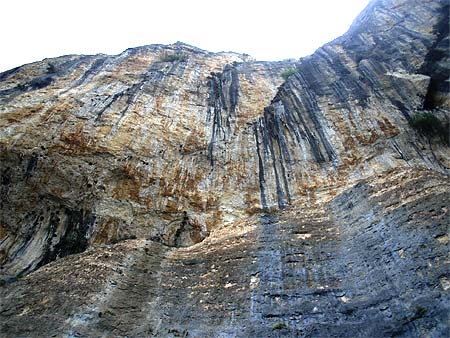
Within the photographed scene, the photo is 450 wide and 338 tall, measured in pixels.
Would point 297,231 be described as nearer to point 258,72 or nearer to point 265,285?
point 265,285

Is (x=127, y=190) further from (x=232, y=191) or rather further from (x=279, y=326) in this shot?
(x=279, y=326)

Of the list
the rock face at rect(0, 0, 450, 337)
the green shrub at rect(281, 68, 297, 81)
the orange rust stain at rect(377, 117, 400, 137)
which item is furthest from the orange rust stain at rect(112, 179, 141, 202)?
the green shrub at rect(281, 68, 297, 81)

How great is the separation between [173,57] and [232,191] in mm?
12092

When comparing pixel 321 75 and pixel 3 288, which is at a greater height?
pixel 321 75

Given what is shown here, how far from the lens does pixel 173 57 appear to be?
2444 centimetres

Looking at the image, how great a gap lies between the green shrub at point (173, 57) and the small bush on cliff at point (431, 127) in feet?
46.0

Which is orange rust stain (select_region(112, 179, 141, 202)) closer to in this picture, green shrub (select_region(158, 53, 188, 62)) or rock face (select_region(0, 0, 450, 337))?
rock face (select_region(0, 0, 450, 337))

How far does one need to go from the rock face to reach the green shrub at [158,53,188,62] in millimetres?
173

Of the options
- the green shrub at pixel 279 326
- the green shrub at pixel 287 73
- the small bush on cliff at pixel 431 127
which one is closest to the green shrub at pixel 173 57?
the green shrub at pixel 287 73

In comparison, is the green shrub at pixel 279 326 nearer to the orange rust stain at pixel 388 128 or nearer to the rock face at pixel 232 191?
the rock face at pixel 232 191

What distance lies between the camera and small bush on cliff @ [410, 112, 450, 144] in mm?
15812

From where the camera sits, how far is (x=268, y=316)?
28.3 feet

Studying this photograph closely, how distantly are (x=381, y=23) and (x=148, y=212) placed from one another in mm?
17725

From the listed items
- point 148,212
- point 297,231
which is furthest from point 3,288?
point 297,231
